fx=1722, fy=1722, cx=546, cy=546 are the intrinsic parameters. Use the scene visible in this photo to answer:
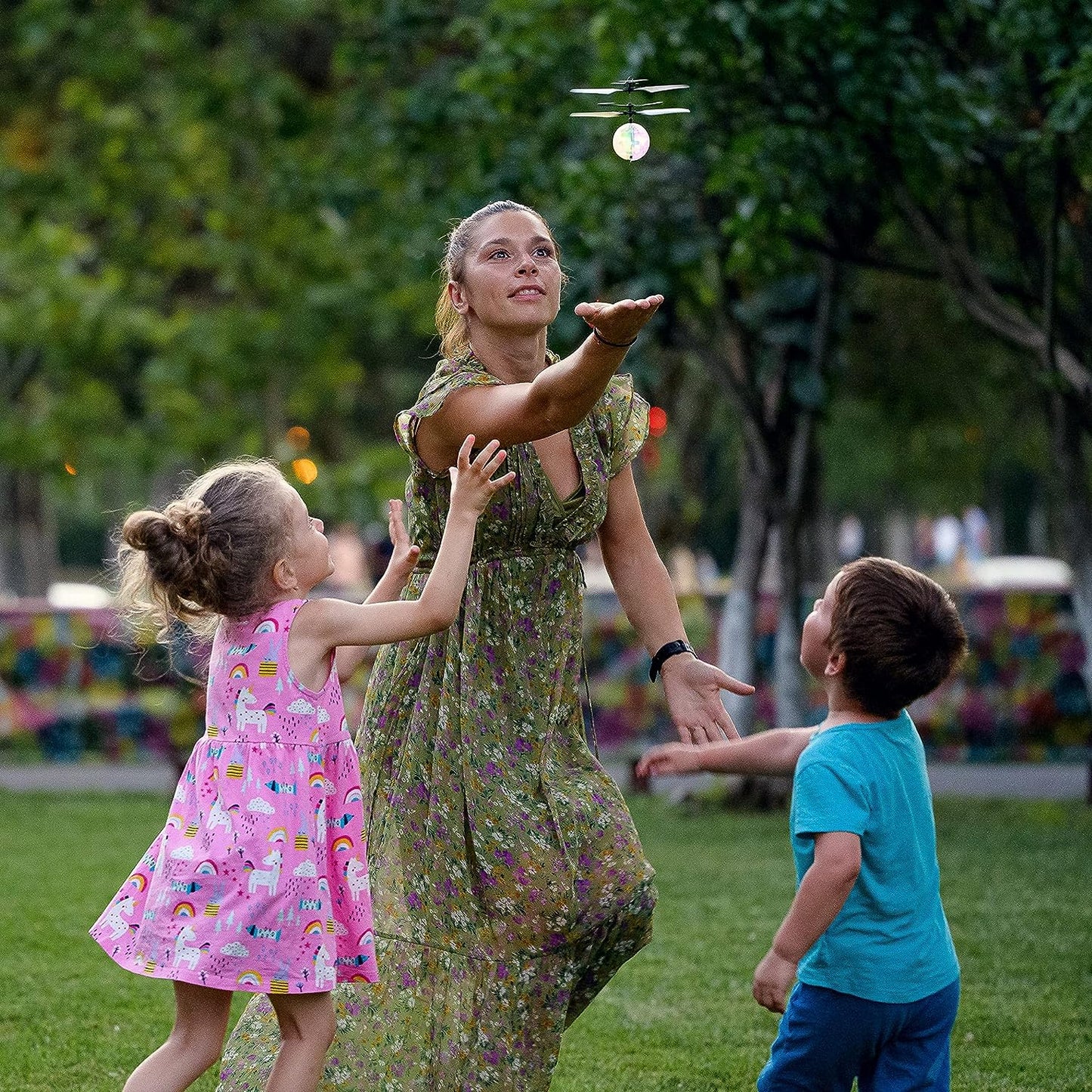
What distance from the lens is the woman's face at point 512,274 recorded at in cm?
349

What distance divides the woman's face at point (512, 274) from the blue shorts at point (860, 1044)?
4.66 ft

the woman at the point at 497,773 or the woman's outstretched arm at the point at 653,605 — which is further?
the woman's outstretched arm at the point at 653,605

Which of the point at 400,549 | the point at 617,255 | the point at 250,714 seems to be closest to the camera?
the point at 250,714

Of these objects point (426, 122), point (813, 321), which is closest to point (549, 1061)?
point (813, 321)

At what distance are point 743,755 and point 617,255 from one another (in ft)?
20.1

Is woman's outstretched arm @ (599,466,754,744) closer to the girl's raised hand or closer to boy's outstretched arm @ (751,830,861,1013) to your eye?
the girl's raised hand

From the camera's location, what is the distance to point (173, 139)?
16.5 meters

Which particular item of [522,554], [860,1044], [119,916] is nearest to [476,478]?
[522,554]

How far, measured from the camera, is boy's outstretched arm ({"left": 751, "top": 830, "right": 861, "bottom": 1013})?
2998 mm

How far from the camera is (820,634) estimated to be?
126 inches

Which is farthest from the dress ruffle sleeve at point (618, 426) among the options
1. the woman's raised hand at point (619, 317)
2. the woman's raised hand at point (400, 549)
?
the woman's raised hand at point (619, 317)

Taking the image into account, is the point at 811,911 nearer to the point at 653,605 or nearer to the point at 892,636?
the point at 892,636

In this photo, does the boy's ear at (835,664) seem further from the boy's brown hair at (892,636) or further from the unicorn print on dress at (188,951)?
the unicorn print on dress at (188,951)

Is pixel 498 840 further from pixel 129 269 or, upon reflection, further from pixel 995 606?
pixel 129 269
